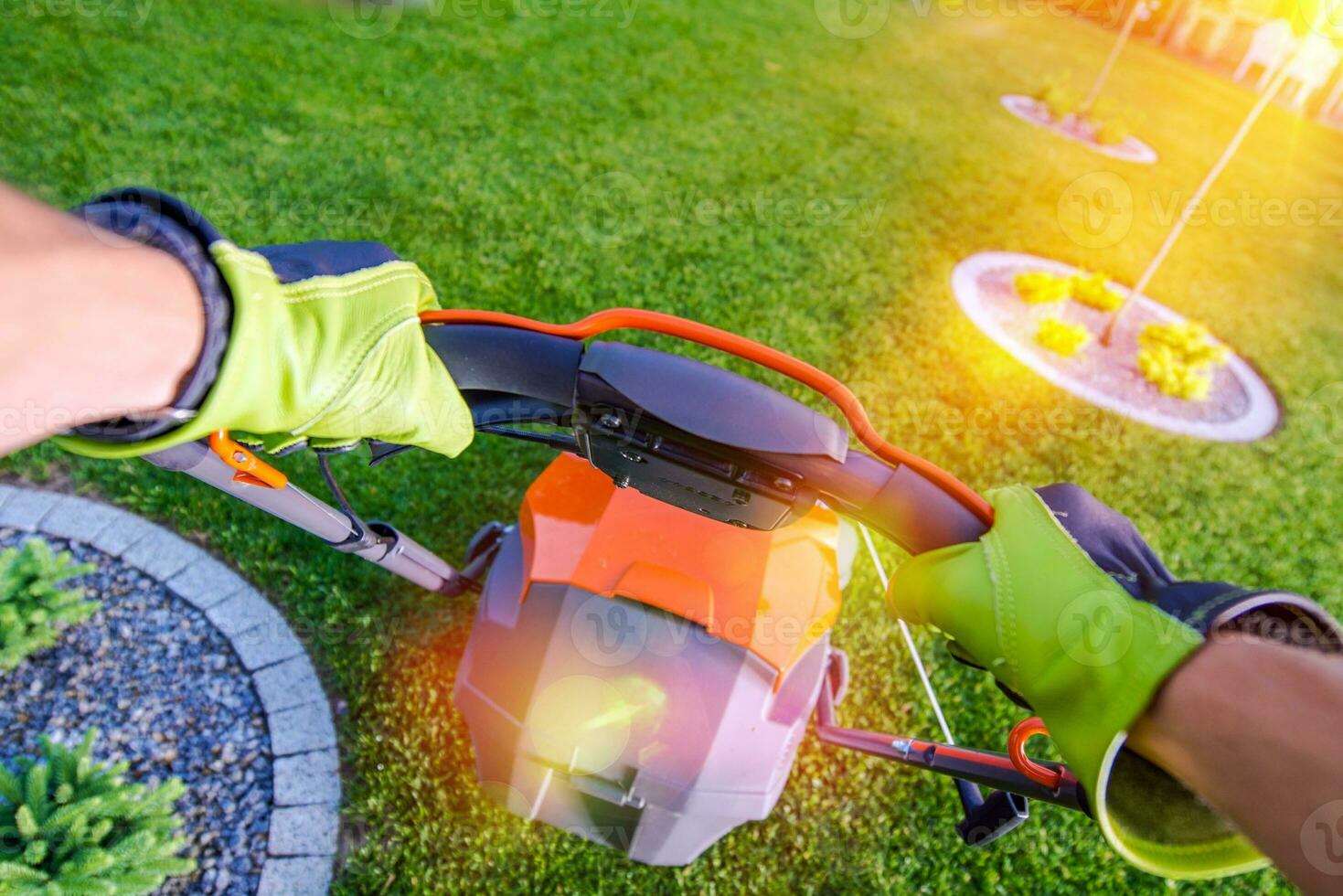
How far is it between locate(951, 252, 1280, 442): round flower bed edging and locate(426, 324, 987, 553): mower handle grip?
10.8ft

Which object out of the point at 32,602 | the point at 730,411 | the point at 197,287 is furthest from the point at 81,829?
the point at 730,411

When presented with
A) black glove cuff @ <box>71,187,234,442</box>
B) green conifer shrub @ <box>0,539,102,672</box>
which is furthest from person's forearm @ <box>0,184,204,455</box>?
green conifer shrub @ <box>0,539,102,672</box>

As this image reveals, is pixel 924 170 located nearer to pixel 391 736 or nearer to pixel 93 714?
pixel 391 736

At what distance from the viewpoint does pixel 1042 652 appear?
0.88 metres

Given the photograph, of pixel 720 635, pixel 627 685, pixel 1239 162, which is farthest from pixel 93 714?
pixel 1239 162

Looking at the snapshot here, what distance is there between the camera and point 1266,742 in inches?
27.1

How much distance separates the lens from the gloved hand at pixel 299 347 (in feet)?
2.33

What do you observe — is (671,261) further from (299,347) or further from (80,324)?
(80,324)

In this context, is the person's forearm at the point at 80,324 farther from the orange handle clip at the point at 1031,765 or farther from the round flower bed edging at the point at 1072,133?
the round flower bed edging at the point at 1072,133

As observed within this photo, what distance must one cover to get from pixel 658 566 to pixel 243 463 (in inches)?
30.4

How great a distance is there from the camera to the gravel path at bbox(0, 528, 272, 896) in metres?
1.89

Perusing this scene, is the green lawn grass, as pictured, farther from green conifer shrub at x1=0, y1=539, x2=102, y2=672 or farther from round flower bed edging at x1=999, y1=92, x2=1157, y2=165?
green conifer shrub at x1=0, y1=539, x2=102, y2=672

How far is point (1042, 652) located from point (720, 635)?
68 cm

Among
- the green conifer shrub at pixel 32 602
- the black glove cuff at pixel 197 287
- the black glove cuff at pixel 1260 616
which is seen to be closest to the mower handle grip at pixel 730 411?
the black glove cuff at pixel 1260 616
